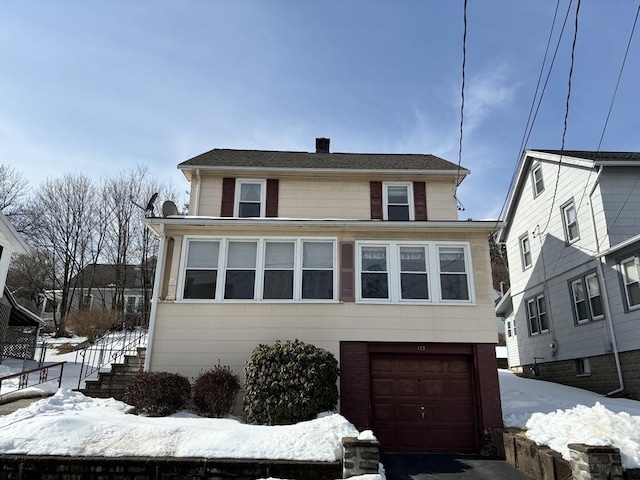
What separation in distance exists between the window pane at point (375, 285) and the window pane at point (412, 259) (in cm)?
65

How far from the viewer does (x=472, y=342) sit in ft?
39.1

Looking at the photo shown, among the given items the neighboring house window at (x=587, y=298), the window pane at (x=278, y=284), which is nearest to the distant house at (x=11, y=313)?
the window pane at (x=278, y=284)

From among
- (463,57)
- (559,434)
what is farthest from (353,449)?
(463,57)

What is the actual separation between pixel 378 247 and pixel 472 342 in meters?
3.45

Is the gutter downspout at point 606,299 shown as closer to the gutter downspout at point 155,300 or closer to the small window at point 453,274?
the small window at point 453,274

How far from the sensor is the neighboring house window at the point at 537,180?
1997 centimetres

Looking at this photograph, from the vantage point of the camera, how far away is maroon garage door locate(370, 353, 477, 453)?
1142 centimetres

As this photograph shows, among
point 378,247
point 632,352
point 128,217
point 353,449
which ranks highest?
point 128,217

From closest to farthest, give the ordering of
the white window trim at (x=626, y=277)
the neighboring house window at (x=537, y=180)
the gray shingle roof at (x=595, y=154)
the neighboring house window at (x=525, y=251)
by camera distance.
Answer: the white window trim at (x=626, y=277)
the gray shingle roof at (x=595, y=154)
the neighboring house window at (x=537, y=180)
the neighboring house window at (x=525, y=251)

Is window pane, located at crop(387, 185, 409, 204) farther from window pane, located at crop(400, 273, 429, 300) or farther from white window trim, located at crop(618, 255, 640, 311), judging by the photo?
white window trim, located at crop(618, 255, 640, 311)

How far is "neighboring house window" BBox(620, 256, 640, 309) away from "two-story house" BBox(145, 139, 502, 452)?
18.1ft

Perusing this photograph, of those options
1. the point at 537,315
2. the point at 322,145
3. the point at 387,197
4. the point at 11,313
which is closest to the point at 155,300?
the point at 387,197

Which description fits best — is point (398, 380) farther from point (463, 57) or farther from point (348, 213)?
point (463, 57)

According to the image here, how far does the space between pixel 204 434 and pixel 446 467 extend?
197 inches
